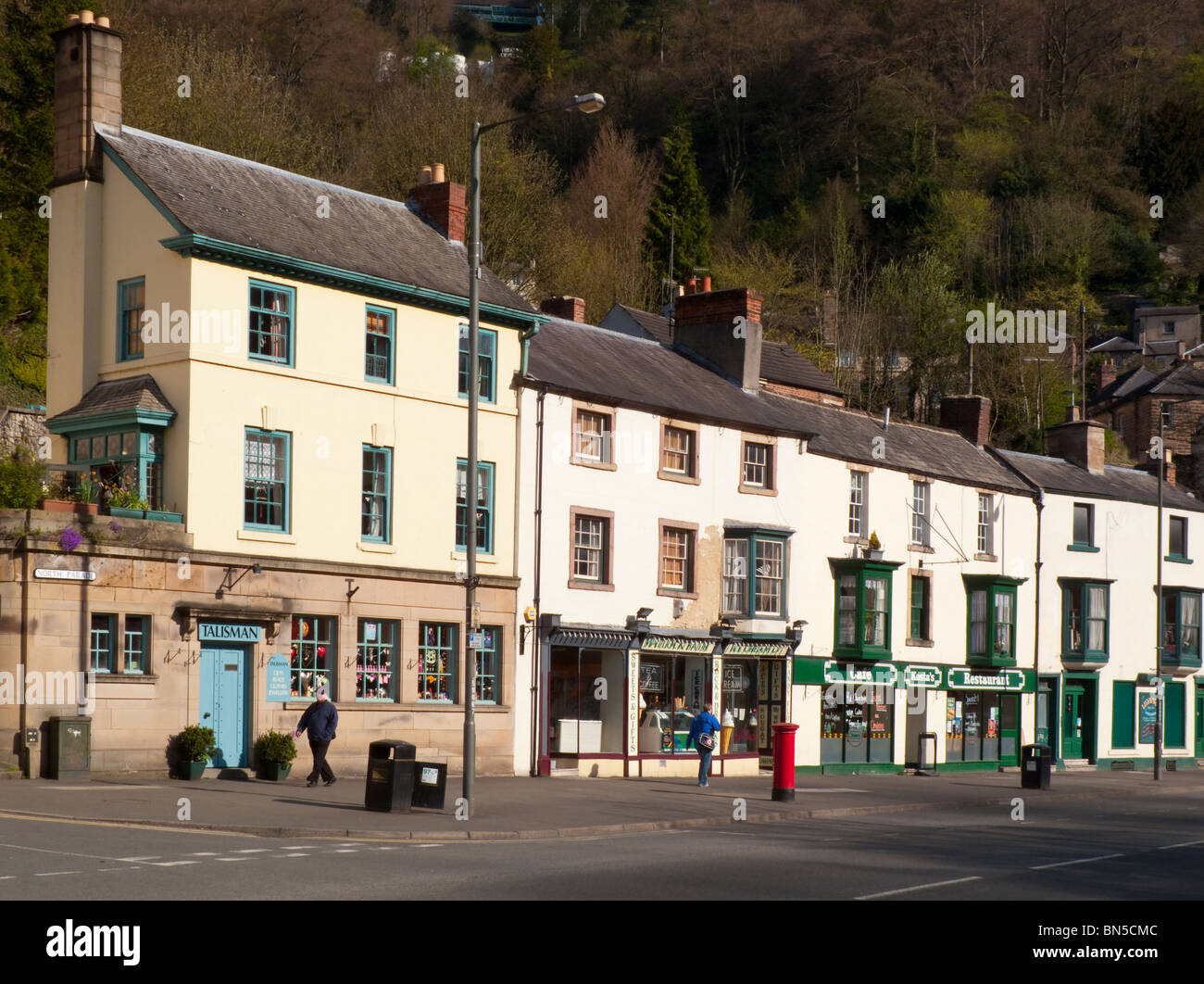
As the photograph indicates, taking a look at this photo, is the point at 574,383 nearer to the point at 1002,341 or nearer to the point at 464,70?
the point at 1002,341

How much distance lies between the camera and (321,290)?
29.8 m

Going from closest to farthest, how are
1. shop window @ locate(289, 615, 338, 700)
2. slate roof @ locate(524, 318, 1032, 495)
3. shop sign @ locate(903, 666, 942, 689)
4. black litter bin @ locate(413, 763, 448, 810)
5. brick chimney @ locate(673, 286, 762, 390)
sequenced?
1. black litter bin @ locate(413, 763, 448, 810)
2. shop window @ locate(289, 615, 338, 700)
3. slate roof @ locate(524, 318, 1032, 495)
4. brick chimney @ locate(673, 286, 762, 390)
5. shop sign @ locate(903, 666, 942, 689)

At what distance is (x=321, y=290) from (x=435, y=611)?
22.6 feet

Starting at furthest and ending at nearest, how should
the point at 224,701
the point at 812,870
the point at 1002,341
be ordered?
the point at 1002,341
the point at 224,701
the point at 812,870

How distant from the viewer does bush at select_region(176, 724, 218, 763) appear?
26.4m

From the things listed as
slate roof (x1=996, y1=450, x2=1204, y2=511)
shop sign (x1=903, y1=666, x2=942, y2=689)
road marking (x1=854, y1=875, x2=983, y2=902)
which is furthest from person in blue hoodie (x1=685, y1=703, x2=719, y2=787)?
slate roof (x1=996, y1=450, x2=1204, y2=511)

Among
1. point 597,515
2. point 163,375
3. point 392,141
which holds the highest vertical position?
point 392,141

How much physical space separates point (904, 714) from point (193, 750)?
73.0 ft

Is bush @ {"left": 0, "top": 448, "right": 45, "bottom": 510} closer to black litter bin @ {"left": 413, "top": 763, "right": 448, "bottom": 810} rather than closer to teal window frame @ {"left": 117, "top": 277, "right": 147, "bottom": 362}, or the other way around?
teal window frame @ {"left": 117, "top": 277, "right": 147, "bottom": 362}

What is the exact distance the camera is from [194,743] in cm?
2642

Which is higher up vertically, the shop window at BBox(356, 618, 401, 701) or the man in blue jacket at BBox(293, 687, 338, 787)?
the shop window at BBox(356, 618, 401, 701)

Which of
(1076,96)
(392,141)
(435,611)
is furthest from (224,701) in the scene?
(1076,96)

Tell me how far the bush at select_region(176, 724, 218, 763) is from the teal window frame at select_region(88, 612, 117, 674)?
168cm
